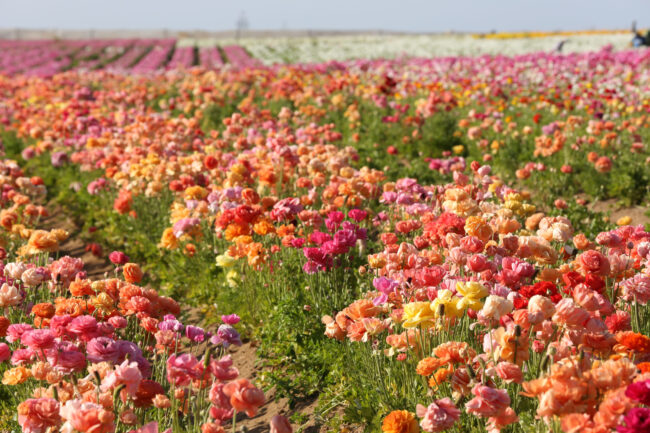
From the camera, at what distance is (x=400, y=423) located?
7.90ft

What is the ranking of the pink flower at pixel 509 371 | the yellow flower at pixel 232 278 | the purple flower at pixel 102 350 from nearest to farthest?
the pink flower at pixel 509 371
the purple flower at pixel 102 350
the yellow flower at pixel 232 278

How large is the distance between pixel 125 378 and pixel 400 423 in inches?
41.5

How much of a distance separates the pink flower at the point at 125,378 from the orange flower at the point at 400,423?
38.2 inches

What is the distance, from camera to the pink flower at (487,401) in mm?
2186

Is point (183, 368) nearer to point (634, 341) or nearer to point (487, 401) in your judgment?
point (487, 401)

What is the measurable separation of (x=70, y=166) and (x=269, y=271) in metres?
5.48

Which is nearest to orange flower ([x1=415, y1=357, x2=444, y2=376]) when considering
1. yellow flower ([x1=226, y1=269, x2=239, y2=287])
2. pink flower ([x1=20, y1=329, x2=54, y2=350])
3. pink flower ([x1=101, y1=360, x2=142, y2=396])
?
pink flower ([x1=101, y1=360, x2=142, y2=396])

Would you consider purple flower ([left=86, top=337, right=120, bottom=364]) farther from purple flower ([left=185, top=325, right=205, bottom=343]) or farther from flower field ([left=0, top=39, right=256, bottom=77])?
flower field ([left=0, top=39, right=256, bottom=77])

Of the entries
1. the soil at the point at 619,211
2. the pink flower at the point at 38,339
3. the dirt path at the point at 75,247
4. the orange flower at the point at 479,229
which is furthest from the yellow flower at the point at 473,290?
the soil at the point at 619,211

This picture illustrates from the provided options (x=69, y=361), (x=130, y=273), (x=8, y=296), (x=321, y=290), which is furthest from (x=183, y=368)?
(x=321, y=290)

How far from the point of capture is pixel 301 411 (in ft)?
12.8

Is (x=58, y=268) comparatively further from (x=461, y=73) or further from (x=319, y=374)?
(x=461, y=73)

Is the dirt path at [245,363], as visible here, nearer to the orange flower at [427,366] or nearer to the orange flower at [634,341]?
the orange flower at [427,366]

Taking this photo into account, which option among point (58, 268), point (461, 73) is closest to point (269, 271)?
point (58, 268)
